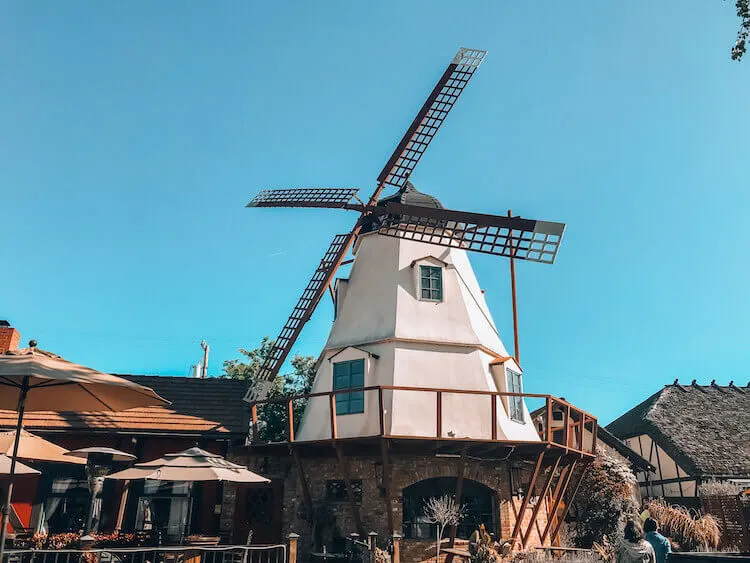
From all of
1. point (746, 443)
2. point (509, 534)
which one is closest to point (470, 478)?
point (509, 534)

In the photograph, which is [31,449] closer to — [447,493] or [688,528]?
[447,493]

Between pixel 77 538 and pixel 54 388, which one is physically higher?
pixel 54 388

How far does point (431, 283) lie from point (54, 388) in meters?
10.3

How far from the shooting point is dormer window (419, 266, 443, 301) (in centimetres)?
1580

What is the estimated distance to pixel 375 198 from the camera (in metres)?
18.0

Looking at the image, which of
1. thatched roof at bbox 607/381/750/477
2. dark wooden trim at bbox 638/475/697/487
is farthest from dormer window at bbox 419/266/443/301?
dark wooden trim at bbox 638/475/697/487

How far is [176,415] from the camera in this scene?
15.6m

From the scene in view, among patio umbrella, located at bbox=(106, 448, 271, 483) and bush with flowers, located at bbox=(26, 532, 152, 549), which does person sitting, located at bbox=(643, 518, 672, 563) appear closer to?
patio umbrella, located at bbox=(106, 448, 271, 483)

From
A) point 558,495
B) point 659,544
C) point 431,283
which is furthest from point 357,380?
point 659,544

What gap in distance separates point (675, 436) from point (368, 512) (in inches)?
484

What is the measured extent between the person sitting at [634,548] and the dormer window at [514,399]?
7.42 meters

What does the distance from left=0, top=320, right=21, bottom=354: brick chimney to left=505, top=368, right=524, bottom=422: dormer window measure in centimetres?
1338

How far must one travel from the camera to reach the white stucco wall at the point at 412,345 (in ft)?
45.7

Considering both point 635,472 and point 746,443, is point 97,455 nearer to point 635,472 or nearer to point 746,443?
point 635,472
